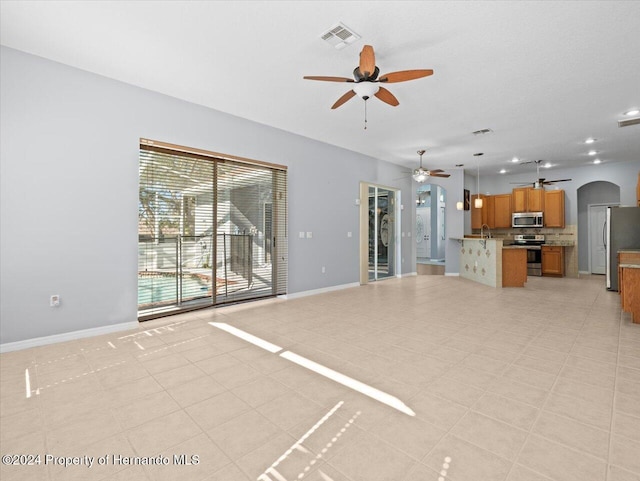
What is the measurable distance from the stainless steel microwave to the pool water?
9052 mm

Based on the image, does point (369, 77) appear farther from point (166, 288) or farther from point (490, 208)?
point (490, 208)

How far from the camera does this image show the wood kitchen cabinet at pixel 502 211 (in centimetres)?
975

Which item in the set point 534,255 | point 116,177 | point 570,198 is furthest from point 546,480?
point 570,198

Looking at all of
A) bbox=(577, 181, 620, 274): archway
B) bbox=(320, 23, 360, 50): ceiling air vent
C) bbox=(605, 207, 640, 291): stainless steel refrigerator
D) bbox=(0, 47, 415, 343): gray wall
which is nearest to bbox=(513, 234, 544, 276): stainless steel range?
bbox=(577, 181, 620, 274): archway

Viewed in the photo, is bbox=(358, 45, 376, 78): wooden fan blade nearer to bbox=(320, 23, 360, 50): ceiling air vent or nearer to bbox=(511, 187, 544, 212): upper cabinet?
bbox=(320, 23, 360, 50): ceiling air vent

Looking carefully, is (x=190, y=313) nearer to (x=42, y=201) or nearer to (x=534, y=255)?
(x=42, y=201)

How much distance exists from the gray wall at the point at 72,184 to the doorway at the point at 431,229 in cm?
762

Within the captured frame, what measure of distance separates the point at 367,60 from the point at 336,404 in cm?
290

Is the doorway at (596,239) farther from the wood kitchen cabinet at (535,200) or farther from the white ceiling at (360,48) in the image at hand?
the white ceiling at (360,48)

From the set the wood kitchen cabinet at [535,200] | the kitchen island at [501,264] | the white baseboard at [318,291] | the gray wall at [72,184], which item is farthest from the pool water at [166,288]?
the wood kitchen cabinet at [535,200]

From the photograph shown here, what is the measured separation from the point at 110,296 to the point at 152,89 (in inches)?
108

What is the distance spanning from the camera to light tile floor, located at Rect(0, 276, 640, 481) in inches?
62.6

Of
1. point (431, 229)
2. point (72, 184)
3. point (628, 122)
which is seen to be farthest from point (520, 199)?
point (72, 184)

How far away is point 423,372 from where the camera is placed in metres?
2.64
